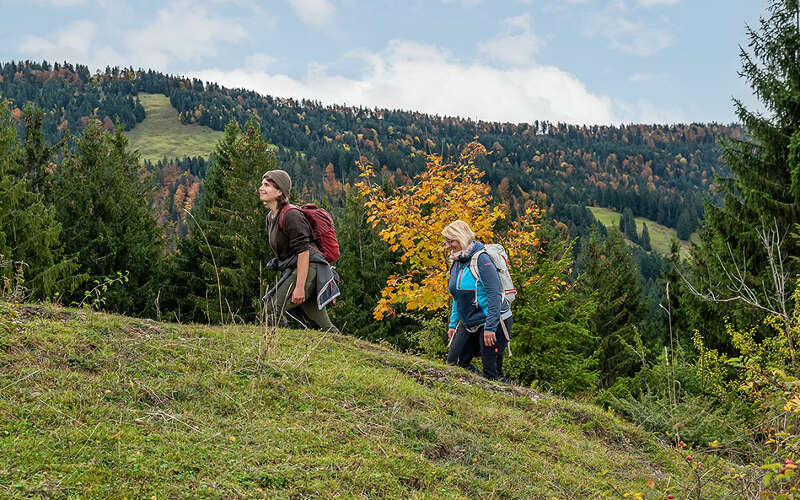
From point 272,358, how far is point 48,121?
743 ft

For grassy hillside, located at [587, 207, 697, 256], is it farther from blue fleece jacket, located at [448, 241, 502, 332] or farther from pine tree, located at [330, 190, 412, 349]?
Answer: blue fleece jacket, located at [448, 241, 502, 332]

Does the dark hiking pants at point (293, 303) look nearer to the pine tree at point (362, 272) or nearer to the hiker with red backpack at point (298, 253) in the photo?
the hiker with red backpack at point (298, 253)

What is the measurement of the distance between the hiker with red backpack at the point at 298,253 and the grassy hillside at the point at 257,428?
1.66 ft

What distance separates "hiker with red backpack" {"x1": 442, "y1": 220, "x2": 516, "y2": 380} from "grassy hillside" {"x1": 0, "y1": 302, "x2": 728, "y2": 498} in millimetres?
755

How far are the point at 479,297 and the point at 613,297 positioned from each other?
1235 inches

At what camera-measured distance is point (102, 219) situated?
22.5 meters

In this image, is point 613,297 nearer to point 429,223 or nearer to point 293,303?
point 429,223

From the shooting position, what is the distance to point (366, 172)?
44.8 ft

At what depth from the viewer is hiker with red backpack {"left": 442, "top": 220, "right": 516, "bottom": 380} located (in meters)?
6.06

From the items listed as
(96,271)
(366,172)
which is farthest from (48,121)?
(366,172)

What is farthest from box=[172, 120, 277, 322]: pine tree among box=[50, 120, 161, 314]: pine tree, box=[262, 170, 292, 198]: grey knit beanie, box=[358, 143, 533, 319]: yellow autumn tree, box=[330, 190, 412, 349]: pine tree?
box=[262, 170, 292, 198]: grey knit beanie

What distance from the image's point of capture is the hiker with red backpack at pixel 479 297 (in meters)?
6.06

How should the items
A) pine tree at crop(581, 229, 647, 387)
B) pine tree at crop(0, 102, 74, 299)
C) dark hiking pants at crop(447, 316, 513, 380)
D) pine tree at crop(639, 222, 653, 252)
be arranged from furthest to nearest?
1. pine tree at crop(639, 222, 653, 252)
2. pine tree at crop(581, 229, 647, 387)
3. pine tree at crop(0, 102, 74, 299)
4. dark hiking pants at crop(447, 316, 513, 380)

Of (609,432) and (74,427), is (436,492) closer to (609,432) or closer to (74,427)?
(74,427)
